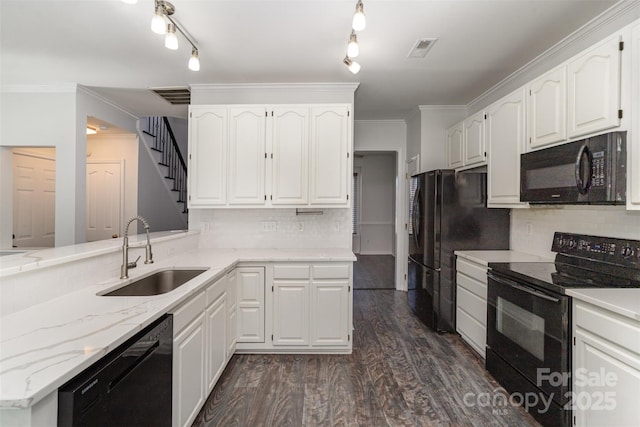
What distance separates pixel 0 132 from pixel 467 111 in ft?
19.1

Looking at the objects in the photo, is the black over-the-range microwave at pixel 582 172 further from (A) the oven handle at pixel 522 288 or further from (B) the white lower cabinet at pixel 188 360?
(B) the white lower cabinet at pixel 188 360

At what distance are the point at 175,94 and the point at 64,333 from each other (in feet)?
11.2

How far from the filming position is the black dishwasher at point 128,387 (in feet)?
2.97

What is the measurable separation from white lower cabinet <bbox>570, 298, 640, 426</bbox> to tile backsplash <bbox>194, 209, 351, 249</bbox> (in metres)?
2.13

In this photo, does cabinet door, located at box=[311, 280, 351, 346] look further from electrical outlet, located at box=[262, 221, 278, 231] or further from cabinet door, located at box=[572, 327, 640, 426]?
cabinet door, located at box=[572, 327, 640, 426]

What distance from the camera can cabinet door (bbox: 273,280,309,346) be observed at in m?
2.67

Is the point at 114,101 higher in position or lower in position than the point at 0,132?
higher

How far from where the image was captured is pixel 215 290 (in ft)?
6.99

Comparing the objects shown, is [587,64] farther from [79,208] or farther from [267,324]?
[79,208]

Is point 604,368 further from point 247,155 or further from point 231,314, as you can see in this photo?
point 247,155

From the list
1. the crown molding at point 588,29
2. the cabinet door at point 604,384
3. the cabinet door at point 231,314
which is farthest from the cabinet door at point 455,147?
the cabinet door at point 231,314

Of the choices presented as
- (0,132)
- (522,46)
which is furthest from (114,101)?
(522,46)

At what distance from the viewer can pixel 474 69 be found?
302 centimetres

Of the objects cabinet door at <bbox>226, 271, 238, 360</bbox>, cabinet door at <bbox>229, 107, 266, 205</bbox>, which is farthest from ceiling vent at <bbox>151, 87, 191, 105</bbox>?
cabinet door at <bbox>226, 271, 238, 360</bbox>
